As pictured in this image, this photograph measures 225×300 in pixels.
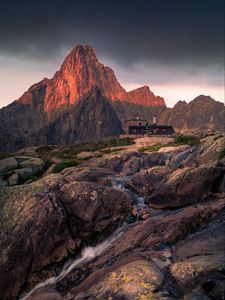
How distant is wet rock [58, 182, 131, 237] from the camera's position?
19.9 meters

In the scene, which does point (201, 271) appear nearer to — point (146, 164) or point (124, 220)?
point (124, 220)

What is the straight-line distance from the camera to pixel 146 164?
156 feet

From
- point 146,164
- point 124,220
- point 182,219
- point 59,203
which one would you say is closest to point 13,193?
point 59,203

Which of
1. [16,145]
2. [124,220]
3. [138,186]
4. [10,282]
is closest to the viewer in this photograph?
[10,282]

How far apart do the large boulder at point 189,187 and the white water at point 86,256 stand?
11.8ft

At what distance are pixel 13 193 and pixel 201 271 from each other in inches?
466

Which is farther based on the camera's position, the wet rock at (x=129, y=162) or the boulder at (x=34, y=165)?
the boulder at (x=34, y=165)

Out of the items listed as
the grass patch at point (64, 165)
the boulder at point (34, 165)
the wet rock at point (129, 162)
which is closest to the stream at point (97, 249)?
the wet rock at point (129, 162)

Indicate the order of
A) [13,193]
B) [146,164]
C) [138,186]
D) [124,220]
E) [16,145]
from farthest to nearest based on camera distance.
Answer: [16,145]
[146,164]
[138,186]
[124,220]
[13,193]

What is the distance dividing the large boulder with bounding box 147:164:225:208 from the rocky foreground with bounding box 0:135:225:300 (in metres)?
0.06

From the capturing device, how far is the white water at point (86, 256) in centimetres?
1683

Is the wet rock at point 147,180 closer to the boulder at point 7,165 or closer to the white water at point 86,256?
the white water at point 86,256

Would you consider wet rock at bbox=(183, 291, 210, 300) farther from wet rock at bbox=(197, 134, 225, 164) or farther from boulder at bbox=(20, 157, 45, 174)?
boulder at bbox=(20, 157, 45, 174)

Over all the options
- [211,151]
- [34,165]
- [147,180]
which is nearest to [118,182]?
[147,180]
